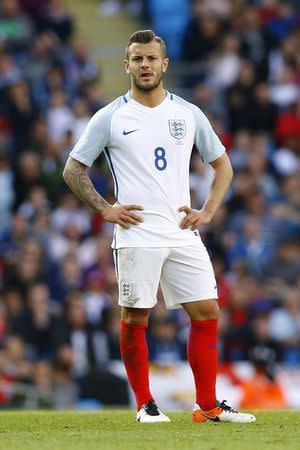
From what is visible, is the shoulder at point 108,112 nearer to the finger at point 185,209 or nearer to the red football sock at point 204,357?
the finger at point 185,209

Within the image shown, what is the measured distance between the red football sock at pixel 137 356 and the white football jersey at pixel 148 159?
0.51 meters

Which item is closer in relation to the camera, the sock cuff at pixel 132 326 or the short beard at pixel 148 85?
the short beard at pixel 148 85

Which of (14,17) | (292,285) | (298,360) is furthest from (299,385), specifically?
(14,17)

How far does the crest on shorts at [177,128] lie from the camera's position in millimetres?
8867

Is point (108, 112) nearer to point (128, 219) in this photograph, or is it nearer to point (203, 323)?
point (128, 219)

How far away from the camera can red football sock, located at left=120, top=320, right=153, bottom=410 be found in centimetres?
897

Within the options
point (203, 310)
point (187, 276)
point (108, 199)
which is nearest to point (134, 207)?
point (187, 276)

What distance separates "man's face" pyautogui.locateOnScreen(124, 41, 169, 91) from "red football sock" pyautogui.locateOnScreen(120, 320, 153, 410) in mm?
1432

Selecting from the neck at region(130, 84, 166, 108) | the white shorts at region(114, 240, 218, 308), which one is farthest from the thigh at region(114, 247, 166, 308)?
the neck at region(130, 84, 166, 108)

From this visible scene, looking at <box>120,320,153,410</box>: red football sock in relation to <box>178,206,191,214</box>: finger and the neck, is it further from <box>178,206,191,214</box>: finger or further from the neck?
the neck

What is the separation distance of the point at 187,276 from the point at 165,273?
0.14 m

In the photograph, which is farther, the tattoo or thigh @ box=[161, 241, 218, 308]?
the tattoo

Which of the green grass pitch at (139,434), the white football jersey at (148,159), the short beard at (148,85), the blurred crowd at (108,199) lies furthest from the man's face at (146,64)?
the blurred crowd at (108,199)

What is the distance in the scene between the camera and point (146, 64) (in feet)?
28.9
